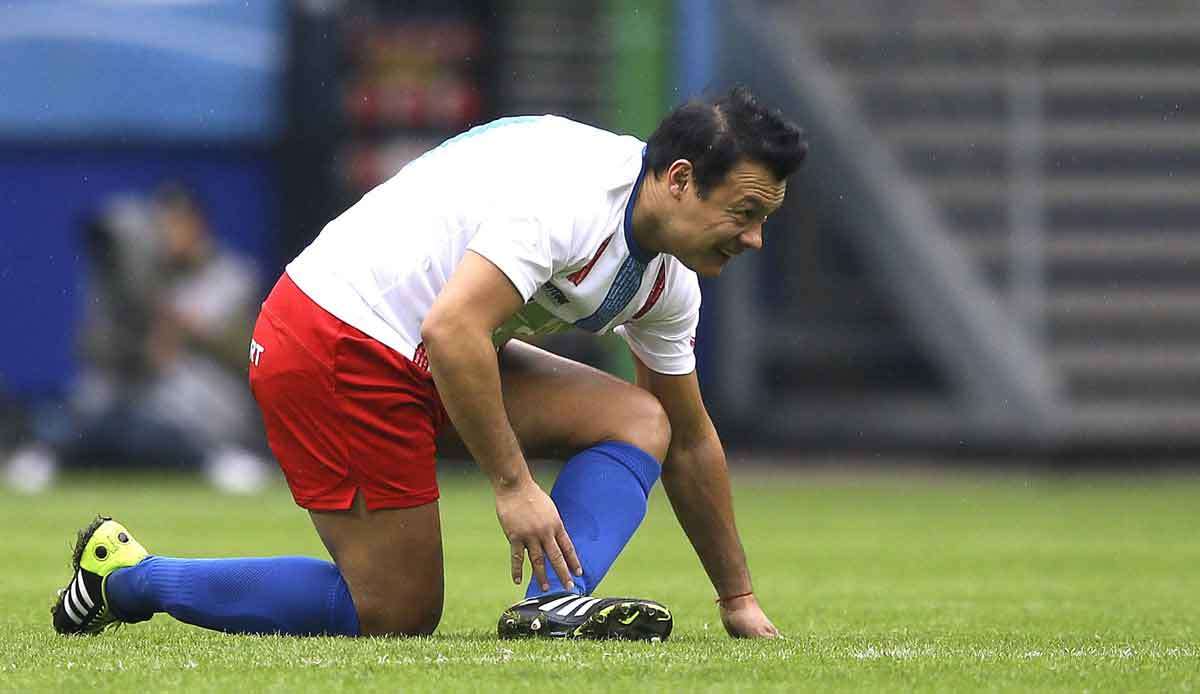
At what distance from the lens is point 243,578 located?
5.07 metres

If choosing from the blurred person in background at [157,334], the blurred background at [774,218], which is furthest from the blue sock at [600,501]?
the blurred person in background at [157,334]

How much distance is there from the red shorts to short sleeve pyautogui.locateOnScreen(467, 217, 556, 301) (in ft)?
1.50

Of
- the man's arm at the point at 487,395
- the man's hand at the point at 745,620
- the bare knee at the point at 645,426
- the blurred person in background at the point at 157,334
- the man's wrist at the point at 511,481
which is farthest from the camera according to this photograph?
the blurred person in background at the point at 157,334

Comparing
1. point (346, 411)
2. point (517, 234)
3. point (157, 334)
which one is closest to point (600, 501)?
point (346, 411)

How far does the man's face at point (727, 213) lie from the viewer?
15.5ft

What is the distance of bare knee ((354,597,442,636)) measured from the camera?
5012 mm

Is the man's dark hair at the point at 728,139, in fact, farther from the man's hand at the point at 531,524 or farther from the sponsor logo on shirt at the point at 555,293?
the man's hand at the point at 531,524

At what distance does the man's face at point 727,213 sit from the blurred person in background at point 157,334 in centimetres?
930

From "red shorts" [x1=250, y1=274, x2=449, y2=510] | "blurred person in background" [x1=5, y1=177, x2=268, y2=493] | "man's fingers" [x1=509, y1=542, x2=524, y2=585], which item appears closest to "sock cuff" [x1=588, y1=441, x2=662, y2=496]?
"red shorts" [x1=250, y1=274, x2=449, y2=510]

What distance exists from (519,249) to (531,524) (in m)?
0.57

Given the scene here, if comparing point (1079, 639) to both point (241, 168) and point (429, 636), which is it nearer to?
point (429, 636)

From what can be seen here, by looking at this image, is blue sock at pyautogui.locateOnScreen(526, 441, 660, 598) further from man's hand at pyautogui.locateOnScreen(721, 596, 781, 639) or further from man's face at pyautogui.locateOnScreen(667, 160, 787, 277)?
man's face at pyautogui.locateOnScreen(667, 160, 787, 277)

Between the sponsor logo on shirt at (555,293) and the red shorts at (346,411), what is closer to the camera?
the sponsor logo on shirt at (555,293)

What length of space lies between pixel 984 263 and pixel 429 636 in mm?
10661
